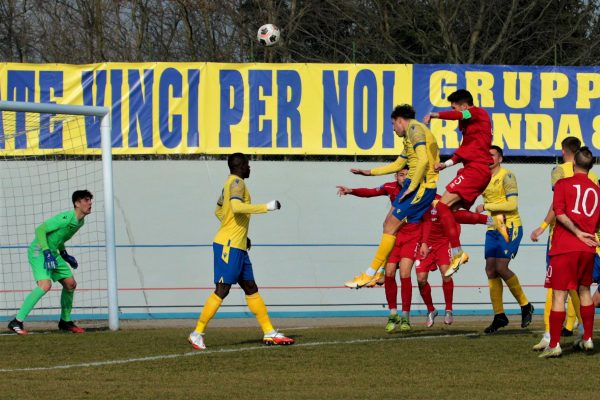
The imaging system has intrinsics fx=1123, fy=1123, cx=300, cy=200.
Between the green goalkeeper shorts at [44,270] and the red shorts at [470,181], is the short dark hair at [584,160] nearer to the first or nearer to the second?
the red shorts at [470,181]

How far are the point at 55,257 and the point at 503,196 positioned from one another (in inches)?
242

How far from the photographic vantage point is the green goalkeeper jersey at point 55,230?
1528 cm

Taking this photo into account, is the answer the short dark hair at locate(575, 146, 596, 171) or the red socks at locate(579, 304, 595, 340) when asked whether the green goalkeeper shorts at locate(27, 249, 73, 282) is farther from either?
the short dark hair at locate(575, 146, 596, 171)

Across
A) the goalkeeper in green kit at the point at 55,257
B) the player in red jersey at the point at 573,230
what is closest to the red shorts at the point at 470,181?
the player in red jersey at the point at 573,230

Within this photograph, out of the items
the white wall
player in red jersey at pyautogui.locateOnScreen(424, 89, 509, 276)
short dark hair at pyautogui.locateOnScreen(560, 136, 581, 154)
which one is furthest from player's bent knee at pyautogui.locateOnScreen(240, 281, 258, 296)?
the white wall

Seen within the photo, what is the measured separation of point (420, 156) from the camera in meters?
12.4

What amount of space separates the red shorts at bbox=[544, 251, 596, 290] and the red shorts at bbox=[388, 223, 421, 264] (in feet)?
13.4

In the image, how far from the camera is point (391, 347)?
12164mm

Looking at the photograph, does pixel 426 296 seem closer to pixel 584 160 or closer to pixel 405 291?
pixel 405 291

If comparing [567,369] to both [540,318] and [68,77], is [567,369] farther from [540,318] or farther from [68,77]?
[68,77]

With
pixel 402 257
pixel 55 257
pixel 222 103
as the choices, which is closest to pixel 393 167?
pixel 402 257

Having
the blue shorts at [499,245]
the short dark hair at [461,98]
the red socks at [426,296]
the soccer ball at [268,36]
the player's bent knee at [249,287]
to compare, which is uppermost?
the soccer ball at [268,36]

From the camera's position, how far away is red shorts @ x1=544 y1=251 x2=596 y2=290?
35.3 ft

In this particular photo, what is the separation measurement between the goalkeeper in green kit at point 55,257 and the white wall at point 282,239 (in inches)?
183
